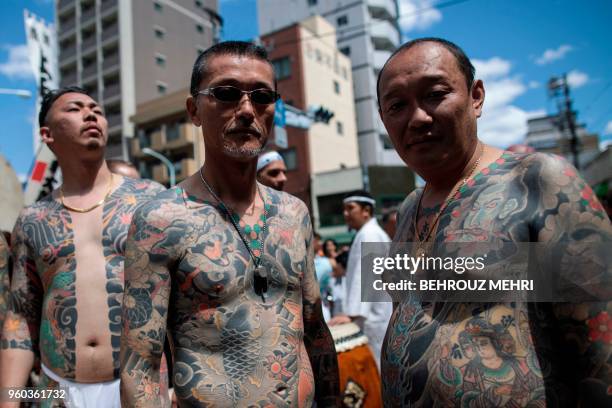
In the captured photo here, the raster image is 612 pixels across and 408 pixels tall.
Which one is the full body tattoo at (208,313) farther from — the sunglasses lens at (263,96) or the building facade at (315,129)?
the building facade at (315,129)

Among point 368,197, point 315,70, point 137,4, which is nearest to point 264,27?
point 137,4

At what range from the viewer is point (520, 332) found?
1460 mm

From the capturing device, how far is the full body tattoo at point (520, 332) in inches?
54.4

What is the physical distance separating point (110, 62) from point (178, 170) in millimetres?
12009

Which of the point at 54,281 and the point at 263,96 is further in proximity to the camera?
the point at 54,281

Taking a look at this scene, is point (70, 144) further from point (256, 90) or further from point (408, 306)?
point (408, 306)

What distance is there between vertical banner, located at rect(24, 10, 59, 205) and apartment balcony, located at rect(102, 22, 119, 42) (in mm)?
27999

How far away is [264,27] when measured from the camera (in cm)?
4247

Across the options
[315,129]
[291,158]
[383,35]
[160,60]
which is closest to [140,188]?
[291,158]

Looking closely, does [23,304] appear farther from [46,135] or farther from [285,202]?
[285,202]

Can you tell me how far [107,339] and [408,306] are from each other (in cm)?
159

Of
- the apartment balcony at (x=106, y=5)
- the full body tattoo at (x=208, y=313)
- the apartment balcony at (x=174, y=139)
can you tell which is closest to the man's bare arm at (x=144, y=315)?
the full body tattoo at (x=208, y=313)

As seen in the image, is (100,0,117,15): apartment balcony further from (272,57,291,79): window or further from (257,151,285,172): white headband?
(257,151,285,172): white headband

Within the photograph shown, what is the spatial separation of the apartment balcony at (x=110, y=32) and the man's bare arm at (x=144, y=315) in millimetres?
37617
